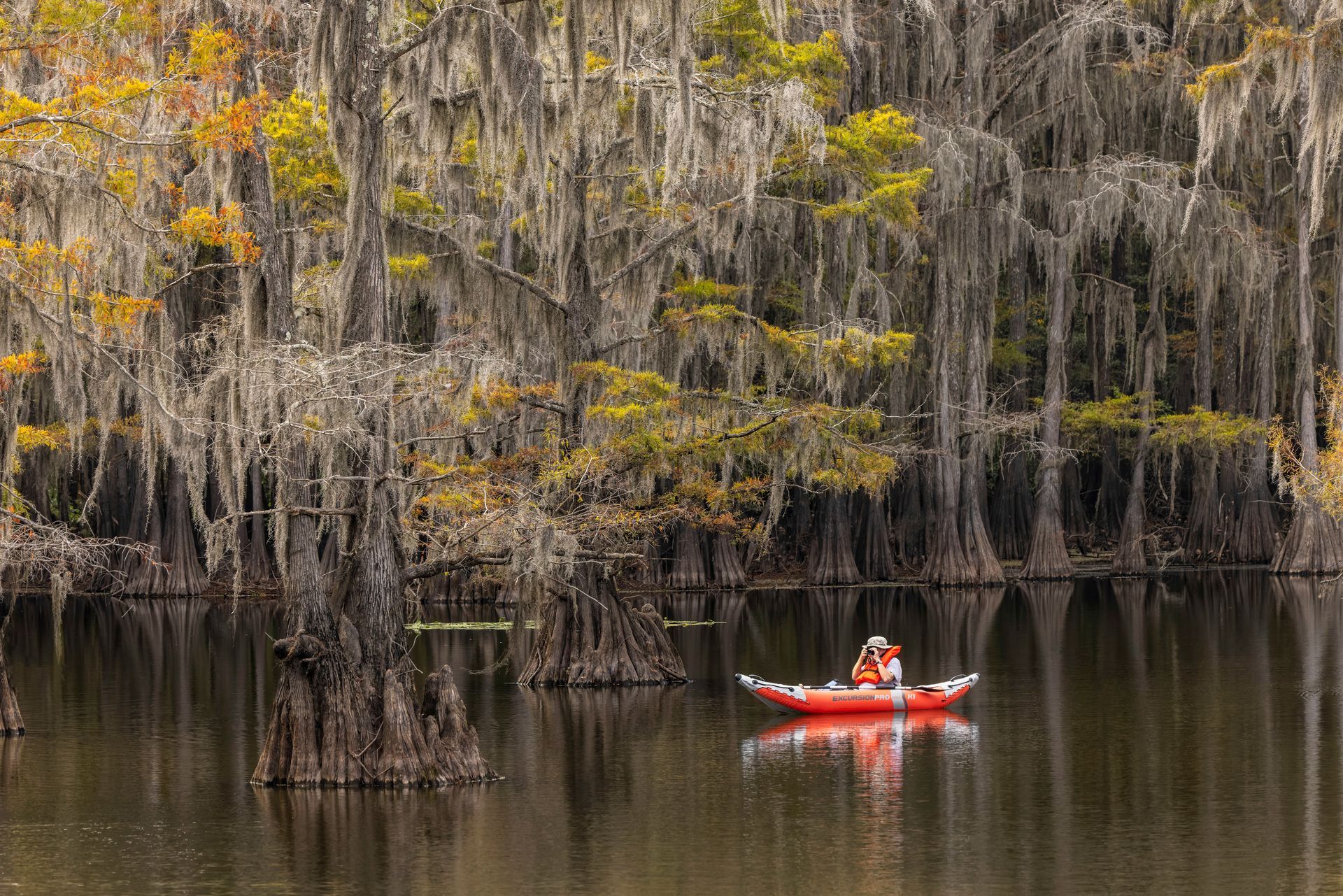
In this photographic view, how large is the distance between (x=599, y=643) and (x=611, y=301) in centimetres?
426

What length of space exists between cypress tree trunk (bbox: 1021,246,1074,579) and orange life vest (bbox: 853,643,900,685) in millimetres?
18693

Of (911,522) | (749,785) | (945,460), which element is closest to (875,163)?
(749,785)

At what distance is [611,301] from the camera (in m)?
22.8

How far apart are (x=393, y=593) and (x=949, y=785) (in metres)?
4.71

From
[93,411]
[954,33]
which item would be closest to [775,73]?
[93,411]

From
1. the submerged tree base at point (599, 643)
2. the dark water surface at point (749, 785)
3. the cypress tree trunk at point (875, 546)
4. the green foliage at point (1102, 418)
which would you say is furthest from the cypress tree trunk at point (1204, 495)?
the submerged tree base at point (599, 643)

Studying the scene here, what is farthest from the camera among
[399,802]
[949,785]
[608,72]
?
[608,72]

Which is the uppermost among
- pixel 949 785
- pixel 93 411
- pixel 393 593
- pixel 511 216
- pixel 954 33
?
pixel 954 33

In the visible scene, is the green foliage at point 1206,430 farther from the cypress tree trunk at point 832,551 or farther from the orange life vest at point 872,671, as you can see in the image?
the orange life vest at point 872,671

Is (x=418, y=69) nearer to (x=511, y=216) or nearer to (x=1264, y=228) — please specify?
(x=511, y=216)

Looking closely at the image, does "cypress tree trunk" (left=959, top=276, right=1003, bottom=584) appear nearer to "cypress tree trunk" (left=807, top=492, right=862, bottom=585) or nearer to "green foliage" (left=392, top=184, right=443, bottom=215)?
"cypress tree trunk" (left=807, top=492, right=862, bottom=585)

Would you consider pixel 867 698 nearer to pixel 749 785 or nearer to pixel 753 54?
pixel 749 785

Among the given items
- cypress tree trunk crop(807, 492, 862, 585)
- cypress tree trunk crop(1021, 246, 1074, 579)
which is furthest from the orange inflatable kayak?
cypress tree trunk crop(1021, 246, 1074, 579)

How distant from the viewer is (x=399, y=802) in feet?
45.9
